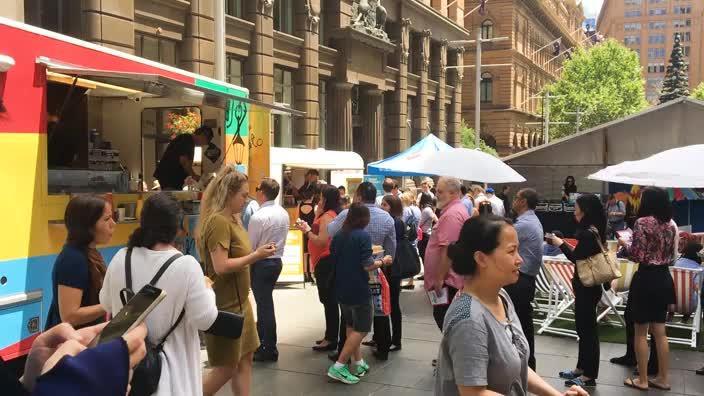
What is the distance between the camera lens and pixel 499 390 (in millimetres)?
2695

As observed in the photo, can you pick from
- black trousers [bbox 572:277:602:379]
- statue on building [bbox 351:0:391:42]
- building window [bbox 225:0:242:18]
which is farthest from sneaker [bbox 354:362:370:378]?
statue on building [bbox 351:0:391:42]

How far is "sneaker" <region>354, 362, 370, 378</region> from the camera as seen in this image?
22.0 feet

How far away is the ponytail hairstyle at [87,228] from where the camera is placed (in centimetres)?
380

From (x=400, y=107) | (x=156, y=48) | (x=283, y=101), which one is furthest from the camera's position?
(x=400, y=107)

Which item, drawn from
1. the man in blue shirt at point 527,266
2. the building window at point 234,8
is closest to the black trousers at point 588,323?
the man in blue shirt at point 527,266

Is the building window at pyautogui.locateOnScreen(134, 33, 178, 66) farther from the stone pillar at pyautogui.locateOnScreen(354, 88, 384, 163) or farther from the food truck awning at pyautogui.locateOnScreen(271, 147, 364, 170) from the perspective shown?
the stone pillar at pyautogui.locateOnScreen(354, 88, 384, 163)

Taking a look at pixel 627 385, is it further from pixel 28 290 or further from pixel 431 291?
pixel 28 290

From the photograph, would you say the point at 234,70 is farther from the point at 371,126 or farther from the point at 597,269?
the point at 597,269

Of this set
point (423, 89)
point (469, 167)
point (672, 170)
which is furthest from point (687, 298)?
point (423, 89)

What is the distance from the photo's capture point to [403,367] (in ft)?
23.4

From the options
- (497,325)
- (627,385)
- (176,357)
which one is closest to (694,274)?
(627,385)

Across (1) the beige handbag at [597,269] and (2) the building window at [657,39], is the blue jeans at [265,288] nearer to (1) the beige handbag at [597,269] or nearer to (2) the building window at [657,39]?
(1) the beige handbag at [597,269]

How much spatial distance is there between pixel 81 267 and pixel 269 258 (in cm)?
324

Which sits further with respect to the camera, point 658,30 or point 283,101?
point 658,30
